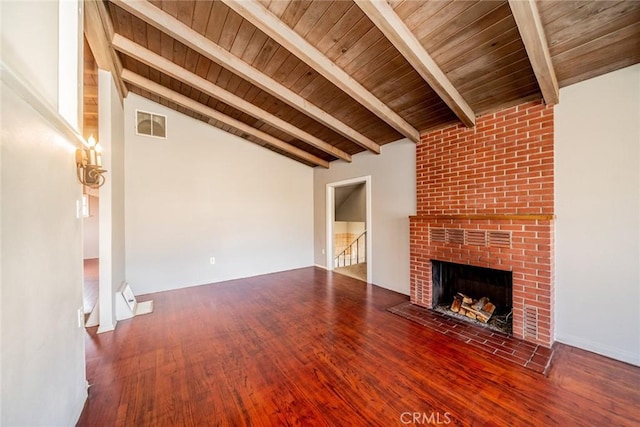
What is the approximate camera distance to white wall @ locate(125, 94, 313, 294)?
3891 mm

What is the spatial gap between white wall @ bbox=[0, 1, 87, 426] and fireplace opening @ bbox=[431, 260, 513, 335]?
11.6ft

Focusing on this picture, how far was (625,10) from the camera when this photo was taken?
1674 mm

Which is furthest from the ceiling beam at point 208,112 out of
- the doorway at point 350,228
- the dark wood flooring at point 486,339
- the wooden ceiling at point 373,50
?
the dark wood flooring at point 486,339

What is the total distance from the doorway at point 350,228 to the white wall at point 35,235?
3.78 meters

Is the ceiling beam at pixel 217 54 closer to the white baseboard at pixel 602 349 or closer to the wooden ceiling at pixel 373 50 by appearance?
the wooden ceiling at pixel 373 50

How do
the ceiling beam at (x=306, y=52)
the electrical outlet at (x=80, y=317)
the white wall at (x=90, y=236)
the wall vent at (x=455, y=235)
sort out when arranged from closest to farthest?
the electrical outlet at (x=80, y=317) → the ceiling beam at (x=306, y=52) → the wall vent at (x=455, y=235) → the white wall at (x=90, y=236)

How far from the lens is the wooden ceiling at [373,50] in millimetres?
1827

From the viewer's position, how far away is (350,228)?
25.0 ft

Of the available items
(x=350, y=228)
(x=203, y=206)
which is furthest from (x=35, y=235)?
(x=350, y=228)

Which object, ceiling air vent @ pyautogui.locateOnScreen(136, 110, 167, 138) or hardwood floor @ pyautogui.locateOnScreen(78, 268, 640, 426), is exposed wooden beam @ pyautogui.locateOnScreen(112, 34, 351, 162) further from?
hardwood floor @ pyautogui.locateOnScreen(78, 268, 640, 426)

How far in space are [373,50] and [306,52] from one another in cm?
63

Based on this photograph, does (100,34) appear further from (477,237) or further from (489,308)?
(489,308)

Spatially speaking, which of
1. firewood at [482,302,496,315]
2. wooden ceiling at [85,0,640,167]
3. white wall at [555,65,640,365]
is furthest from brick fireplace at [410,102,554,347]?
firewood at [482,302,496,315]

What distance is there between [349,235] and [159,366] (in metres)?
5.95
